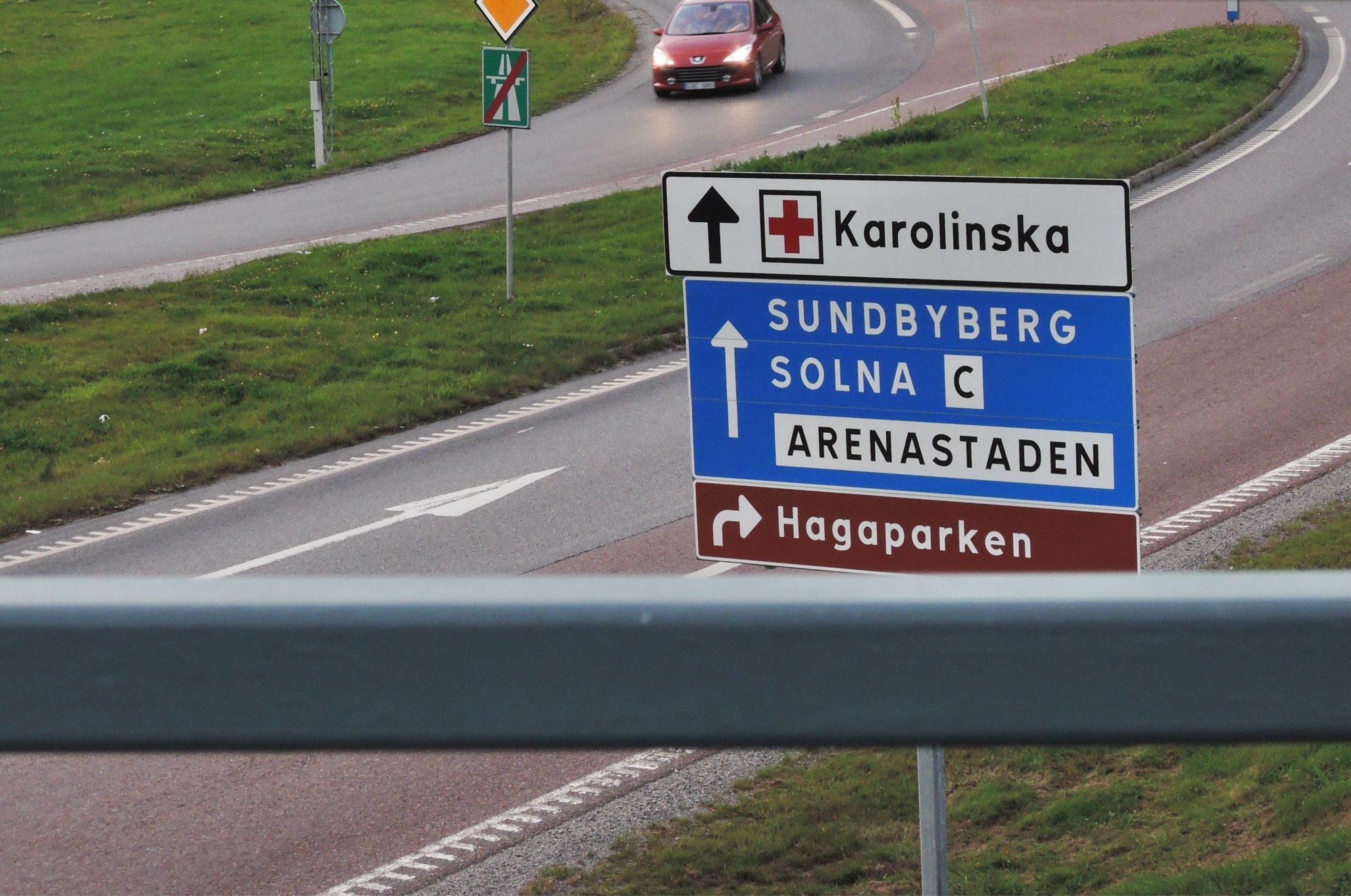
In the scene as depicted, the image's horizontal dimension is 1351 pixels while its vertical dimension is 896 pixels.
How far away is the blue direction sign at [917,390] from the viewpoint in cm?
451

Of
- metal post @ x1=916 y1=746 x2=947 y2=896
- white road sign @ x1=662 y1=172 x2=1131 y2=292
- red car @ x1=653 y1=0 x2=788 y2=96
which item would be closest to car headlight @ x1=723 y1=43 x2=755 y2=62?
red car @ x1=653 y1=0 x2=788 y2=96

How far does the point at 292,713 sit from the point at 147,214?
2473 cm

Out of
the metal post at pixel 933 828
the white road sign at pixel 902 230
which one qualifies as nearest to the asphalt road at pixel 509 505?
the metal post at pixel 933 828

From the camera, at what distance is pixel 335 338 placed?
54.8 feet

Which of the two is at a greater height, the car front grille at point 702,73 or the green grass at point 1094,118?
the car front grille at point 702,73

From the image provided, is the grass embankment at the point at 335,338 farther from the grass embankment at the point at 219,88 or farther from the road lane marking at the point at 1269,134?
the grass embankment at the point at 219,88

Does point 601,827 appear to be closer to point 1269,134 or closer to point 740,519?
point 740,519

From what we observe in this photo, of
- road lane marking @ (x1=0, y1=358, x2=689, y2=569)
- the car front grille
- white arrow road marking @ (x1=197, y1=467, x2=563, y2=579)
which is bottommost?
white arrow road marking @ (x1=197, y1=467, x2=563, y2=579)

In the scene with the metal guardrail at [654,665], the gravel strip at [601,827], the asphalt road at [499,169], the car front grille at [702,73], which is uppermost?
the metal guardrail at [654,665]

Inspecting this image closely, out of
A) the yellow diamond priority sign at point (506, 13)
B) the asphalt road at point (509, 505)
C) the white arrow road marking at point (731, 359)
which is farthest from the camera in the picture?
the yellow diamond priority sign at point (506, 13)

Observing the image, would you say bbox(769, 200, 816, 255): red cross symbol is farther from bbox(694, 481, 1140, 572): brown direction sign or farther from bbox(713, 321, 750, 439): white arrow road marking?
bbox(694, 481, 1140, 572): brown direction sign

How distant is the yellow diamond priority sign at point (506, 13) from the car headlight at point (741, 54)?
13.8 meters

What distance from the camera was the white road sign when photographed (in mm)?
4438

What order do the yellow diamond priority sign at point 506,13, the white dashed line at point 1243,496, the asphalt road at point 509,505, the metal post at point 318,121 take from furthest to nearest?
1. the metal post at point 318,121
2. the yellow diamond priority sign at point 506,13
3. the white dashed line at point 1243,496
4. the asphalt road at point 509,505
